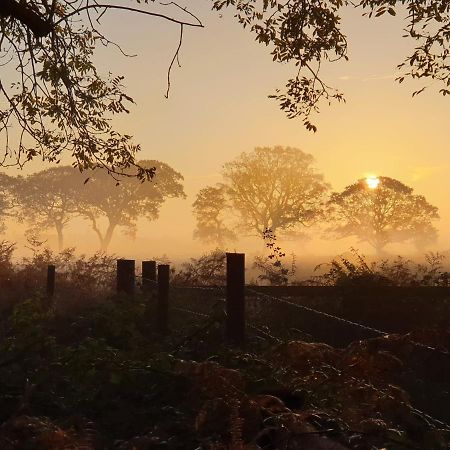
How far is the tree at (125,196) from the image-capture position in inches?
2667

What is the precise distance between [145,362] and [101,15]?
550 cm

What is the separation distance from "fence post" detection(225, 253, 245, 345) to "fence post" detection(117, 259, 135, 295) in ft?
16.7

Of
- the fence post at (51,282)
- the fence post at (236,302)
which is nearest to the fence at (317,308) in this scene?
the fence post at (236,302)

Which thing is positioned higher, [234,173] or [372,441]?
[234,173]

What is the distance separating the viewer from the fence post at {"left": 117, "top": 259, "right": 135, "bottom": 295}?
12320 mm

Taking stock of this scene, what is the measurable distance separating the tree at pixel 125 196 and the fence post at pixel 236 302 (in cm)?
6032

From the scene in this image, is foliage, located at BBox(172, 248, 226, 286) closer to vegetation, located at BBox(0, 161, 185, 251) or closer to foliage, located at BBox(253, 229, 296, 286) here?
foliage, located at BBox(253, 229, 296, 286)

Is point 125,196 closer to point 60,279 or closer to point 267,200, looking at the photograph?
point 267,200

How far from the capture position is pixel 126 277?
488 inches

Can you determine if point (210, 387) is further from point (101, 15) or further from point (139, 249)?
point (139, 249)

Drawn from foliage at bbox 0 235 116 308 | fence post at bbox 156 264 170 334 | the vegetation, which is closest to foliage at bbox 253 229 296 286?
foliage at bbox 0 235 116 308

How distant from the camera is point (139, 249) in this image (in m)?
124

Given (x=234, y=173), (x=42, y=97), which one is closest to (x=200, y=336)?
(x=42, y=97)

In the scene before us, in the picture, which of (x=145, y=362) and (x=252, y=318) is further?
(x=252, y=318)
